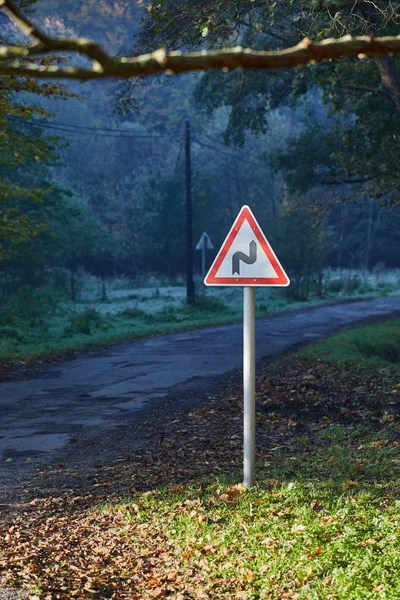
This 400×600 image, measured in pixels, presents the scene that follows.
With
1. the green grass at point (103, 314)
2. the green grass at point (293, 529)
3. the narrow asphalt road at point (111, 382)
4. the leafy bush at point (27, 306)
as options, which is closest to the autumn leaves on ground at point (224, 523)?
the green grass at point (293, 529)

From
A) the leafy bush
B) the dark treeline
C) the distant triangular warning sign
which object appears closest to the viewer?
the distant triangular warning sign

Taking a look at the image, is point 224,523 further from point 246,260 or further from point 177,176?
point 177,176

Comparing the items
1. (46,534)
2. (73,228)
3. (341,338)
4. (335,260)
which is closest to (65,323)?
(341,338)

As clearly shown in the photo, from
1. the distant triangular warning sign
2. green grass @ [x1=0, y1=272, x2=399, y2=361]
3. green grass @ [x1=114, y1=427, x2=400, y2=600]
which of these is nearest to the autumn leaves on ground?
green grass @ [x1=114, y1=427, x2=400, y2=600]

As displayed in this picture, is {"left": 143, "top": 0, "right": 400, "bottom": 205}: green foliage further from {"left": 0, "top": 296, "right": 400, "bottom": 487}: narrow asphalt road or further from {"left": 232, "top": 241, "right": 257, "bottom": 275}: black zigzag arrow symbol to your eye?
{"left": 0, "top": 296, "right": 400, "bottom": 487}: narrow asphalt road

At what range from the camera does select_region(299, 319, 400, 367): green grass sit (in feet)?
53.3

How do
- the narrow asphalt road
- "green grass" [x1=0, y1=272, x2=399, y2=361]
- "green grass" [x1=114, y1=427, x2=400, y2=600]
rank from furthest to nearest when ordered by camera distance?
"green grass" [x1=0, y1=272, x2=399, y2=361] → the narrow asphalt road → "green grass" [x1=114, y1=427, x2=400, y2=600]

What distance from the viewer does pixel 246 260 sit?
258 inches

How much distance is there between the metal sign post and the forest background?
3898mm

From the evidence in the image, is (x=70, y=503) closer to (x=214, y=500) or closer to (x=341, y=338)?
(x=214, y=500)

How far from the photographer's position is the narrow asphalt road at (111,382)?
9891 millimetres

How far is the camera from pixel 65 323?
28500 millimetres

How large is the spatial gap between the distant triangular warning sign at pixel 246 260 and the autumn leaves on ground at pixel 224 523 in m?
1.67

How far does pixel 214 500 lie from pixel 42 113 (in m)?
8.90
